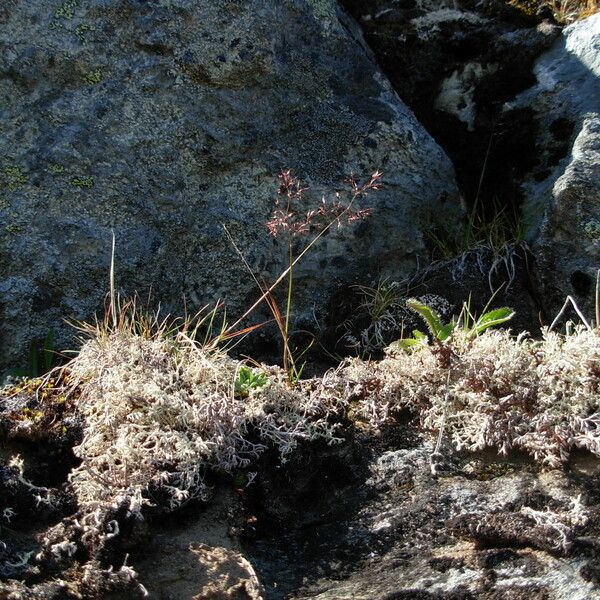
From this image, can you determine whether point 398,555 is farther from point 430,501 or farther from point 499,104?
point 499,104

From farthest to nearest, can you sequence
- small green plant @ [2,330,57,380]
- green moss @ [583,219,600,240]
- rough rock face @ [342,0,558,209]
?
rough rock face @ [342,0,558,209], green moss @ [583,219,600,240], small green plant @ [2,330,57,380]

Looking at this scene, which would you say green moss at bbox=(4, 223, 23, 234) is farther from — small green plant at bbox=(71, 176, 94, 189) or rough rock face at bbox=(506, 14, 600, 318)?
rough rock face at bbox=(506, 14, 600, 318)

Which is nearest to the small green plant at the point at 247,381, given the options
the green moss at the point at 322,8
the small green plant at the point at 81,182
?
the small green plant at the point at 81,182

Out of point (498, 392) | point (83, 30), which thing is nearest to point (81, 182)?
point (83, 30)

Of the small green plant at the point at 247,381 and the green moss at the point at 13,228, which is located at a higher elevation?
the green moss at the point at 13,228

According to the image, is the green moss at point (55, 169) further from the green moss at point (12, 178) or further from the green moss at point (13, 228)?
the green moss at point (13, 228)

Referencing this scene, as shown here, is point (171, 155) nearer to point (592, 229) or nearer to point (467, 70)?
point (467, 70)

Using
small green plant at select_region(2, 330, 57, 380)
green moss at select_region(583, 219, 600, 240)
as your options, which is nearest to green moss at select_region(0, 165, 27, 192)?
small green plant at select_region(2, 330, 57, 380)

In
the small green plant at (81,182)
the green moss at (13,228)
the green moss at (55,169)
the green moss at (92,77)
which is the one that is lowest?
the green moss at (13,228)
